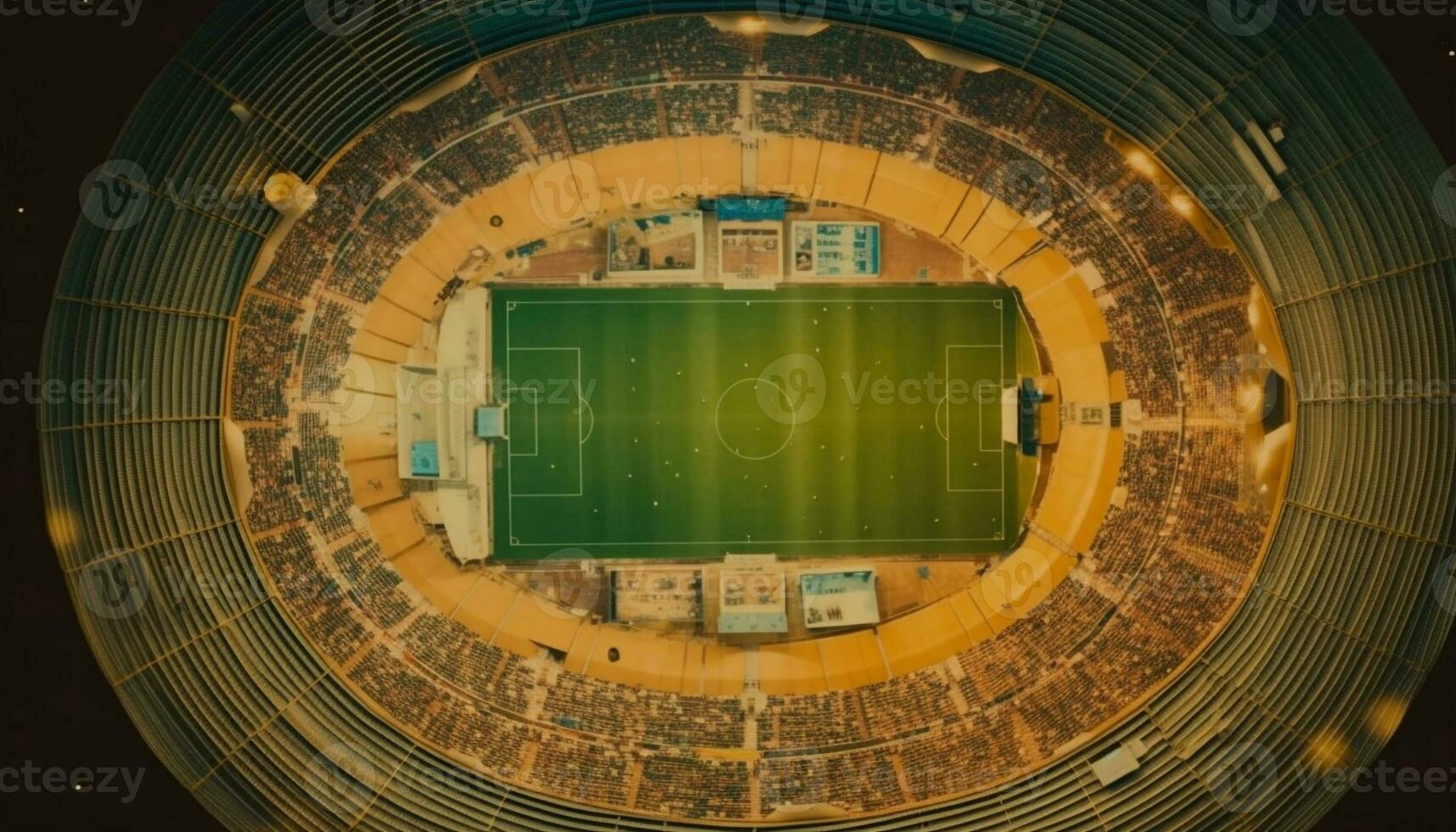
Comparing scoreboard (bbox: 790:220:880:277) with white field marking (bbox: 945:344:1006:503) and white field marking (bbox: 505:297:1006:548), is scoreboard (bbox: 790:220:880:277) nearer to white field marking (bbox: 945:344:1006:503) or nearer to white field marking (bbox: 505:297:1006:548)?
white field marking (bbox: 505:297:1006:548)

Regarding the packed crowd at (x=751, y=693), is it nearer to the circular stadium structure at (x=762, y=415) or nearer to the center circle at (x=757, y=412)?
the circular stadium structure at (x=762, y=415)

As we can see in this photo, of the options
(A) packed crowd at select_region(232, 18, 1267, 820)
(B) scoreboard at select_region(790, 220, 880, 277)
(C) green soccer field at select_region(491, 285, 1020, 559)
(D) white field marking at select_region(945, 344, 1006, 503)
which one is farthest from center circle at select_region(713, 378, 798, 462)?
(A) packed crowd at select_region(232, 18, 1267, 820)

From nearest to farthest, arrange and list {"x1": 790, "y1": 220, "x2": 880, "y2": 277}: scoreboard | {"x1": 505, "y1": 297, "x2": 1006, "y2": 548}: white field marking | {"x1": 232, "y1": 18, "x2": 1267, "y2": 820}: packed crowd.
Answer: {"x1": 232, "y1": 18, "x2": 1267, "y2": 820}: packed crowd
{"x1": 790, "y1": 220, "x2": 880, "y2": 277}: scoreboard
{"x1": 505, "y1": 297, "x2": 1006, "y2": 548}: white field marking

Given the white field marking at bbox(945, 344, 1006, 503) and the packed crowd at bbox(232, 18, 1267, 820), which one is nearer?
the packed crowd at bbox(232, 18, 1267, 820)

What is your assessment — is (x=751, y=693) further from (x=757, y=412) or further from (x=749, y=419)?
(x=757, y=412)

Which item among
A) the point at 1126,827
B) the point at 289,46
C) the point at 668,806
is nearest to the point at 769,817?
the point at 668,806

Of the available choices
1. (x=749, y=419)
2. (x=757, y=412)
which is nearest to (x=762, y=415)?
(x=757, y=412)

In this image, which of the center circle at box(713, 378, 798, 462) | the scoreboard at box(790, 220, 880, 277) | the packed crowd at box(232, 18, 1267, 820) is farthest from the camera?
the center circle at box(713, 378, 798, 462)
